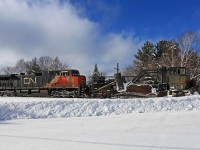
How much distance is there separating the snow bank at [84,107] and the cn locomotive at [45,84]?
11.9 meters

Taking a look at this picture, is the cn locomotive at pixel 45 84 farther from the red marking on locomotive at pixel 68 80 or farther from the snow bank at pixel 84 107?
the snow bank at pixel 84 107

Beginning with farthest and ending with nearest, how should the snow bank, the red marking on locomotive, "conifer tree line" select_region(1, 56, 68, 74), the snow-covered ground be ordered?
"conifer tree line" select_region(1, 56, 68, 74), the red marking on locomotive, the snow bank, the snow-covered ground

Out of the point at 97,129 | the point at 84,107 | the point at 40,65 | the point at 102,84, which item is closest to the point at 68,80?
the point at 102,84

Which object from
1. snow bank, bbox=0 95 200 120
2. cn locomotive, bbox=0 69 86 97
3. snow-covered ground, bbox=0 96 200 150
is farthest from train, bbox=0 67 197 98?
snow-covered ground, bbox=0 96 200 150

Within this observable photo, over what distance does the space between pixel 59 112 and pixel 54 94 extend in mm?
14931

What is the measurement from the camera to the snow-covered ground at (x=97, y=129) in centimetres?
853

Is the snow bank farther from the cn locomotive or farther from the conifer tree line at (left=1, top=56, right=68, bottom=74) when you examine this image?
the conifer tree line at (left=1, top=56, right=68, bottom=74)

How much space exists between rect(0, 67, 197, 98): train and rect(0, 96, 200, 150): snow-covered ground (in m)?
6.77

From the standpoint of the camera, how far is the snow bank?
16750 millimetres

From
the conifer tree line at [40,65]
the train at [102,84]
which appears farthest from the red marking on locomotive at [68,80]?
the conifer tree line at [40,65]

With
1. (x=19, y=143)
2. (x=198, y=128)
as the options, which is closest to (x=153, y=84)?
(x=198, y=128)

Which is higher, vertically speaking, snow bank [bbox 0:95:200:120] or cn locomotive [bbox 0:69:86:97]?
cn locomotive [bbox 0:69:86:97]

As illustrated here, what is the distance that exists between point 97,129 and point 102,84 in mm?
17624

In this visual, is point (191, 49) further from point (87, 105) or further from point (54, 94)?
point (87, 105)
